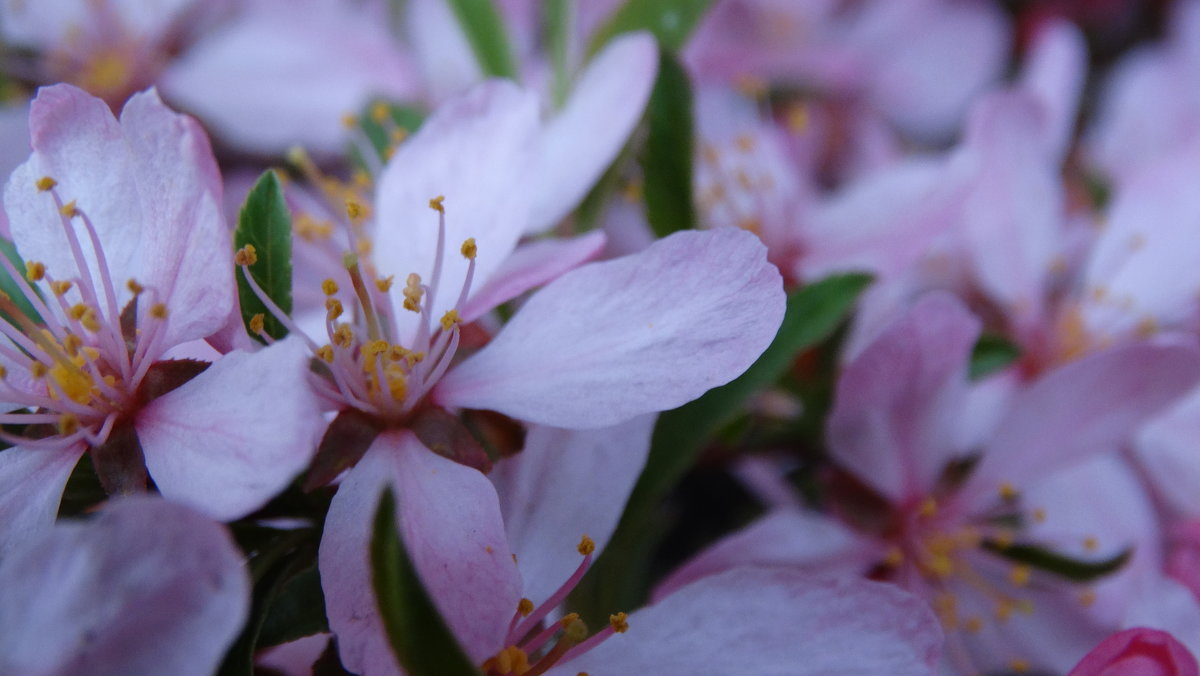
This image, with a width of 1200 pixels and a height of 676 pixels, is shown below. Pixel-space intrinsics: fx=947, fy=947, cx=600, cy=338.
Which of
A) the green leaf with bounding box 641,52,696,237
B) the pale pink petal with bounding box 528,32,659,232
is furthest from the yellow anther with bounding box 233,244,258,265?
the green leaf with bounding box 641,52,696,237

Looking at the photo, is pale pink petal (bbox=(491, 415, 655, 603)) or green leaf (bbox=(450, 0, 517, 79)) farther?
green leaf (bbox=(450, 0, 517, 79))

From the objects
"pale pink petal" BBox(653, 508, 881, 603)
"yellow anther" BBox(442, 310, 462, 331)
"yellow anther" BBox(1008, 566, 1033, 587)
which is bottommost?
"yellow anther" BBox(1008, 566, 1033, 587)

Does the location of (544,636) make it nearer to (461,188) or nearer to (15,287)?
(461,188)

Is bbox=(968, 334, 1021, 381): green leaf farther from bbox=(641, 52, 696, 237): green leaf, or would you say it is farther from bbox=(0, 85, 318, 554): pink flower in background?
bbox=(0, 85, 318, 554): pink flower in background

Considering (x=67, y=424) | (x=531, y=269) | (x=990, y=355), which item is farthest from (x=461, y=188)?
(x=990, y=355)

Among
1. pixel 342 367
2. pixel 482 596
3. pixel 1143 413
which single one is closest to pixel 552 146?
pixel 342 367

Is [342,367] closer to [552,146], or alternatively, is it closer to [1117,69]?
[552,146]

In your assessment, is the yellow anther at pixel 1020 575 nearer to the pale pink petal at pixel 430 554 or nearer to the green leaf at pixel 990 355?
the green leaf at pixel 990 355
